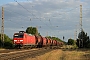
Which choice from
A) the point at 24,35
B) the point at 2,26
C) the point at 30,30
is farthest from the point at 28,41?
the point at 30,30

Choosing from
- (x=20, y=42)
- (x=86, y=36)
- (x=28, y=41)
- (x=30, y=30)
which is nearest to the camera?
(x=20, y=42)

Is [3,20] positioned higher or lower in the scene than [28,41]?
higher

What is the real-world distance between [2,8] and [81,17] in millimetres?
26142

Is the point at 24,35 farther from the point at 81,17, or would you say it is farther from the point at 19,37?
the point at 81,17

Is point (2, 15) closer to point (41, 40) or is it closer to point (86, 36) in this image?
point (41, 40)

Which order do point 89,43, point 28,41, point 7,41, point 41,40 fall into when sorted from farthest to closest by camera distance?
point 89,43, point 41,40, point 7,41, point 28,41

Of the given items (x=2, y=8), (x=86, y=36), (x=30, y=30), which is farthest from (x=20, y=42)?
(x=30, y=30)

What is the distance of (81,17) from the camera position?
238 feet

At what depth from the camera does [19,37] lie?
184ft

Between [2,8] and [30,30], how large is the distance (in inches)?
4618

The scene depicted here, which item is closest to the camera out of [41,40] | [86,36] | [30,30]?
[41,40]

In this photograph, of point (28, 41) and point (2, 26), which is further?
point (28, 41)

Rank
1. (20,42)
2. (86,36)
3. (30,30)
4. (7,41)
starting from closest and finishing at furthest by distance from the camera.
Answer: (20,42) → (7,41) → (86,36) → (30,30)

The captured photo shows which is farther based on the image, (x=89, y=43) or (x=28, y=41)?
(x=89, y=43)
